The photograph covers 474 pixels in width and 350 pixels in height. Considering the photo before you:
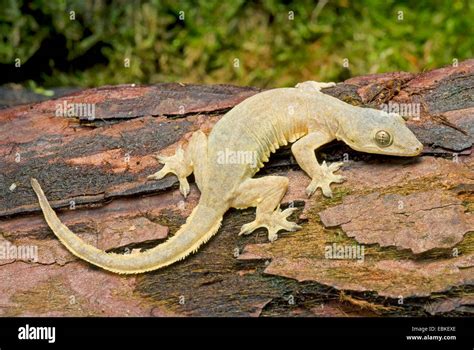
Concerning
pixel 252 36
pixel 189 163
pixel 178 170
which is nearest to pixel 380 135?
pixel 189 163

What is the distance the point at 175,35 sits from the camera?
9.26 m

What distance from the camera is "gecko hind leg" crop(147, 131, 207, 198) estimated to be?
6.11 m

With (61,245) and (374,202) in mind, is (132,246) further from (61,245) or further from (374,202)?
(374,202)

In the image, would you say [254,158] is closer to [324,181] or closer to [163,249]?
[324,181]

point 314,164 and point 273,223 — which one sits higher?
point 314,164

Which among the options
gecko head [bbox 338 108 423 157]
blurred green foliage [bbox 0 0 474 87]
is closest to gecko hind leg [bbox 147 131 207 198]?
gecko head [bbox 338 108 423 157]

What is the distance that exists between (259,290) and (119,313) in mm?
1195

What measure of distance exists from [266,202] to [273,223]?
200 mm

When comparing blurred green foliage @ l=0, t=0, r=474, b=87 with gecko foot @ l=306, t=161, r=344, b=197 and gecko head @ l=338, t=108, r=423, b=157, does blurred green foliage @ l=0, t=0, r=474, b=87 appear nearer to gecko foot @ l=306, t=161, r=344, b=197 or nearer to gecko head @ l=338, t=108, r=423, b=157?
gecko head @ l=338, t=108, r=423, b=157

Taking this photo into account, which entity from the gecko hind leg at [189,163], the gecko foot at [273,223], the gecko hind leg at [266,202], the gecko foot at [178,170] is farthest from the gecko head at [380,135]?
the gecko foot at [178,170]

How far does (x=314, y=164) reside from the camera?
235 inches

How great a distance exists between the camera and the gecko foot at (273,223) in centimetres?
581

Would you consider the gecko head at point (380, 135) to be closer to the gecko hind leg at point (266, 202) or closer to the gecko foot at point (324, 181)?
the gecko foot at point (324, 181)

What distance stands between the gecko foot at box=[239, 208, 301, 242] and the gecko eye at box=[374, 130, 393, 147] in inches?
37.5
